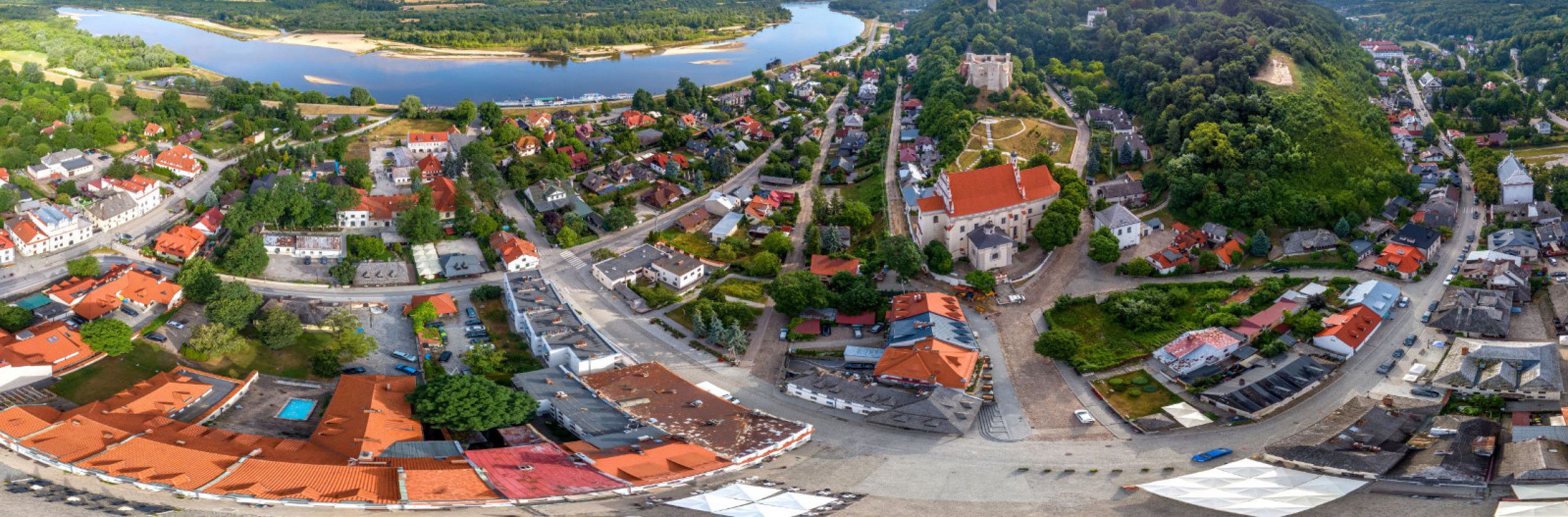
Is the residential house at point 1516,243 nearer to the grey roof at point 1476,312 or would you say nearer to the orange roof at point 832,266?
the grey roof at point 1476,312

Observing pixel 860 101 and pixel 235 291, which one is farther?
pixel 860 101

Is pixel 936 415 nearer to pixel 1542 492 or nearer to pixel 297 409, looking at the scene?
pixel 1542 492

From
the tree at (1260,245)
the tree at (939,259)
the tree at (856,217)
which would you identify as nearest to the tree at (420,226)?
the tree at (856,217)

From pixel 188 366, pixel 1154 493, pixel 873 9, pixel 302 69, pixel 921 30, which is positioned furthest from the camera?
pixel 873 9

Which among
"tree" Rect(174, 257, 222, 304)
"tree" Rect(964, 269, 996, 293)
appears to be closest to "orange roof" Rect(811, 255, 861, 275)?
"tree" Rect(964, 269, 996, 293)

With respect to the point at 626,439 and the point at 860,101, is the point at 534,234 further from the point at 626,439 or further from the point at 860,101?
the point at 860,101

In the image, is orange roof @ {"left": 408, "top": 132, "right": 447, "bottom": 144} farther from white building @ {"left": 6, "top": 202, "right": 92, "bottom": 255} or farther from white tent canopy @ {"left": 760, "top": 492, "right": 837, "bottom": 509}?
white tent canopy @ {"left": 760, "top": 492, "right": 837, "bottom": 509}

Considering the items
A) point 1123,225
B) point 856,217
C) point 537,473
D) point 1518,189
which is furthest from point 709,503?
point 1518,189

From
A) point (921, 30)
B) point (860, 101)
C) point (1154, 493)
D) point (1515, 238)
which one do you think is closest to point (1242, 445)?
point (1154, 493)
